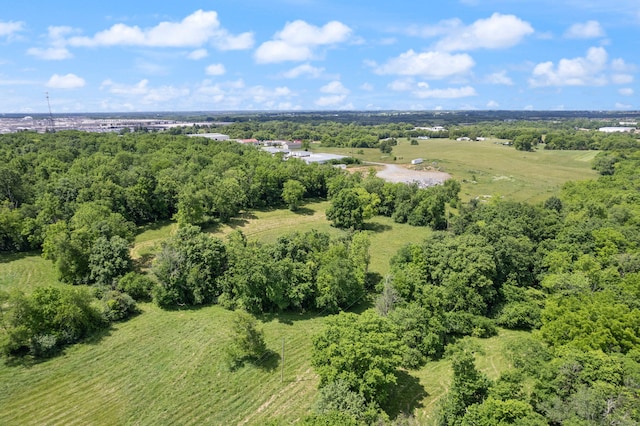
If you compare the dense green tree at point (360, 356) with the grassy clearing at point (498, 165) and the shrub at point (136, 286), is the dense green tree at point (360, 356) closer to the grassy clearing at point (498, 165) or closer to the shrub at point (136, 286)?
the shrub at point (136, 286)

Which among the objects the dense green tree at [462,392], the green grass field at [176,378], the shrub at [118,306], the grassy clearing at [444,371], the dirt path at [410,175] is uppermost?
the dirt path at [410,175]

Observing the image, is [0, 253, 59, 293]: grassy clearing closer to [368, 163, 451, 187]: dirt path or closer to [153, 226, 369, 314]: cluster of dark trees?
[153, 226, 369, 314]: cluster of dark trees

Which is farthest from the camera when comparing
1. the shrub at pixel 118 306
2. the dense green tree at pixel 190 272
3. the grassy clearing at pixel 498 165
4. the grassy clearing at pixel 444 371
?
the grassy clearing at pixel 498 165

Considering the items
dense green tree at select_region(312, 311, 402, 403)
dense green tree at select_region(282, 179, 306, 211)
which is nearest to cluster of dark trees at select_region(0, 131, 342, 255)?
dense green tree at select_region(282, 179, 306, 211)

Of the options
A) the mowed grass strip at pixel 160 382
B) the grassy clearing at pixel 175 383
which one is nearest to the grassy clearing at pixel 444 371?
the grassy clearing at pixel 175 383

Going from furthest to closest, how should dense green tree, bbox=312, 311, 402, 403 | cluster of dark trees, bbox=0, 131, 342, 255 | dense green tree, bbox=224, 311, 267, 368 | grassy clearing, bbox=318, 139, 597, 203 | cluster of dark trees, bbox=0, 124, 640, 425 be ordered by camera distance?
grassy clearing, bbox=318, 139, 597, 203 < cluster of dark trees, bbox=0, 131, 342, 255 < dense green tree, bbox=224, 311, 267, 368 < dense green tree, bbox=312, 311, 402, 403 < cluster of dark trees, bbox=0, 124, 640, 425

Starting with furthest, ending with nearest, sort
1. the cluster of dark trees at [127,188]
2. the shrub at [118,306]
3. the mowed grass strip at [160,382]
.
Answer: the cluster of dark trees at [127,188] < the shrub at [118,306] < the mowed grass strip at [160,382]

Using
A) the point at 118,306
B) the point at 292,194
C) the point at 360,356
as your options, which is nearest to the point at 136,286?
the point at 118,306

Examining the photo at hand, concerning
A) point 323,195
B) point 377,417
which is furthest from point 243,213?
point 377,417
